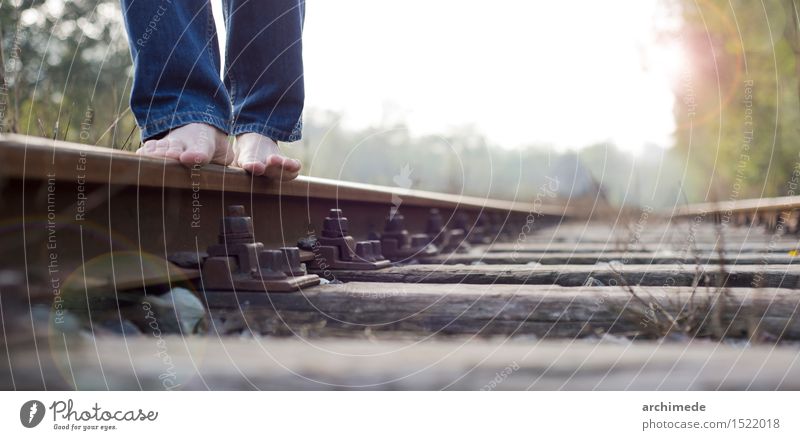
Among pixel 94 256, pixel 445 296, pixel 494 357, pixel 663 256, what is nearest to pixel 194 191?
pixel 94 256

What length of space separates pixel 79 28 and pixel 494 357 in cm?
1207

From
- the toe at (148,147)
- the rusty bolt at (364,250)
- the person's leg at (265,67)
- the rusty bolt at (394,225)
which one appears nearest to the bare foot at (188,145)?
the toe at (148,147)

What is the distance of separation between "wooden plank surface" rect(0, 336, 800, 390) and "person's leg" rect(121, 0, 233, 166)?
3.03ft

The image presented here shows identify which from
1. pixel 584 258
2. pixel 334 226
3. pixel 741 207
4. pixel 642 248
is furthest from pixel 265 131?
pixel 741 207

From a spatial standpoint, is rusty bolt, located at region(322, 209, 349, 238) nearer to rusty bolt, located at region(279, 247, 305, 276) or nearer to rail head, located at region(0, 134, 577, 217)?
rail head, located at region(0, 134, 577, 217)

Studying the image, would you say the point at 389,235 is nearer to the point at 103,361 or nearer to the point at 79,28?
the point at 103,361

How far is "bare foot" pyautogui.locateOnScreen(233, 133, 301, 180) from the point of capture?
1.96 meters

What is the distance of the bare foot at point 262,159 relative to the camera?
196 cm

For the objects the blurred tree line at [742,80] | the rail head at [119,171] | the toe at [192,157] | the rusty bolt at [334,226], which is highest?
the blurred tree line at [742,80]

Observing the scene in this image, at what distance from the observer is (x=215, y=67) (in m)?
2.16

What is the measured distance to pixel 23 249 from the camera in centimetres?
119

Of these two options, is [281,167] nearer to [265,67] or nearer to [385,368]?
[265,67]

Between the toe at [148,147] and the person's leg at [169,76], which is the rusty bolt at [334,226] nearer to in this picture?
the person's leg at [169,76]

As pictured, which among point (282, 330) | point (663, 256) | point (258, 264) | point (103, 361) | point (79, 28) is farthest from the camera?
point (79, 28)
